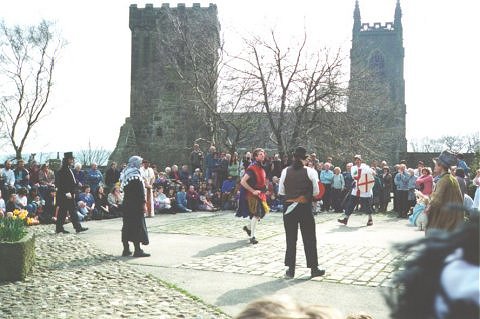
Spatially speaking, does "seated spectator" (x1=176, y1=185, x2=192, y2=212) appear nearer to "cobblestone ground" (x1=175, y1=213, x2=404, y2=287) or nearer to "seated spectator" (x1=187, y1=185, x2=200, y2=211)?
"seated spectator" (x1=187, y1=185, x2=200, y2=211)

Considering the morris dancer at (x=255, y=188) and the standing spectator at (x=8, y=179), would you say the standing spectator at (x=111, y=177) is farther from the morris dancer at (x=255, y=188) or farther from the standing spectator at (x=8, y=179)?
the morris dancer at (x=255, y=188)

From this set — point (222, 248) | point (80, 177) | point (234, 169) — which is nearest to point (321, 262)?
point (222, 248)

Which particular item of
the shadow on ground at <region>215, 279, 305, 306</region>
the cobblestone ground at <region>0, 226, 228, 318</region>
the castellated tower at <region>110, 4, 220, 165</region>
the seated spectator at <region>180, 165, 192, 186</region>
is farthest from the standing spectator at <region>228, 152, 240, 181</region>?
the castellated tower at <region>110, 4, 220, 165</region>

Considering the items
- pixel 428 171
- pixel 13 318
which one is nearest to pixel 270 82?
pixel 428 171

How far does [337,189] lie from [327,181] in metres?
0.49

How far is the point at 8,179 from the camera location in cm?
1655

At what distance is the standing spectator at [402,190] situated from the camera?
17766 mm

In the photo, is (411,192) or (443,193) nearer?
(443,193)

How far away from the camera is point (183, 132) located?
3838 cm

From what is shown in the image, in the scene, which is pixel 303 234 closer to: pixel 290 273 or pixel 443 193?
pixel 290 273

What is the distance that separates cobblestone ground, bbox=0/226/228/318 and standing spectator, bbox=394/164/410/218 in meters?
11.5

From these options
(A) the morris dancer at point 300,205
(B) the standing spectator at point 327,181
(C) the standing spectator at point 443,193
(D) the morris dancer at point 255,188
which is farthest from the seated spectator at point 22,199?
(C) the standing spectator at point 443,193

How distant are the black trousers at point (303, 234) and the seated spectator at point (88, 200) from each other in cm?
1084

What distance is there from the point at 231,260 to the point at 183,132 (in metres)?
30.0
